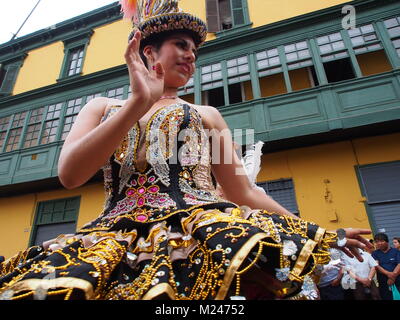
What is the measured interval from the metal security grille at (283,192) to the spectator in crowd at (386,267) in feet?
8.57

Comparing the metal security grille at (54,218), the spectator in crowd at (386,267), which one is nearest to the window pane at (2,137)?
the metal security grille at (54,218)

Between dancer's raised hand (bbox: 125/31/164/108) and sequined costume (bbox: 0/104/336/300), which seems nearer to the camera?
sequined costume (bbox: 0/104/336/300)

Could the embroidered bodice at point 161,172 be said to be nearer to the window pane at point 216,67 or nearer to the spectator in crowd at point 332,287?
the spectator in crowd at point 332,287

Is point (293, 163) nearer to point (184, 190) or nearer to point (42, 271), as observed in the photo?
point (184, 190)

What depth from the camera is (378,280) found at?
5.41 metres

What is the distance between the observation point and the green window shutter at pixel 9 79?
13.8 meters

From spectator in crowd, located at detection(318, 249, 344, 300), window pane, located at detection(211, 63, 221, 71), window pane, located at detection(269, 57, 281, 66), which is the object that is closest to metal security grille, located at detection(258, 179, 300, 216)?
spectator in crowd, located at detection(318, 249, 344, 300)

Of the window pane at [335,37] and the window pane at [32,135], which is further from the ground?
the window pane at [335,37]

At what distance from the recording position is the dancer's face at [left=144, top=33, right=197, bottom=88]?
1.53 metres

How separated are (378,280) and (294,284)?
5.90 m

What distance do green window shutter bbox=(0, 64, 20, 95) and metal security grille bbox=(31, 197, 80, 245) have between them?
6.52 metres

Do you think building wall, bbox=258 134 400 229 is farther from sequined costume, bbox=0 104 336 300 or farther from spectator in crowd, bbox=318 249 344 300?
sequined costume, bbox=0 104 336 300

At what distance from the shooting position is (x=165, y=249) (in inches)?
34.9
